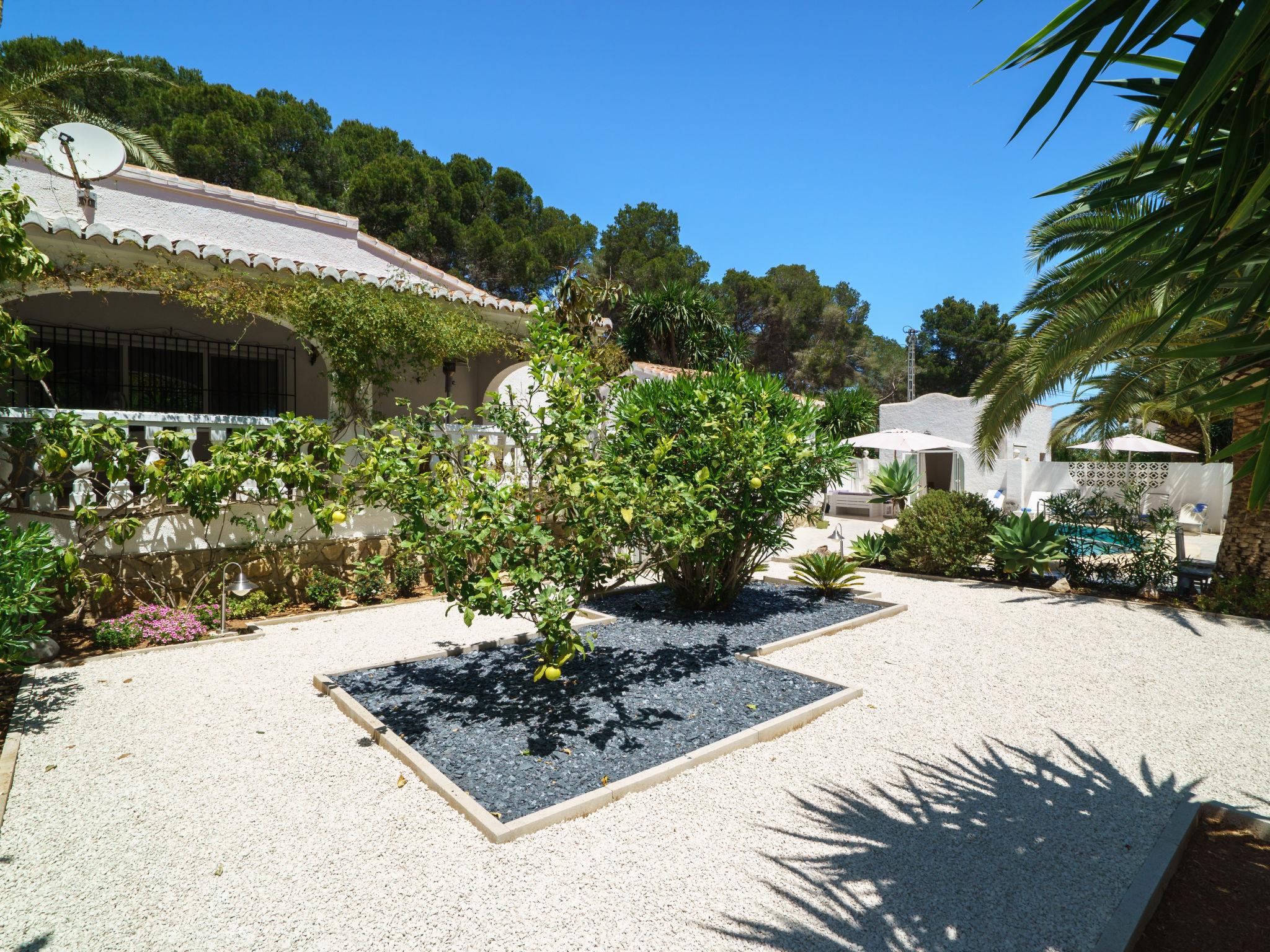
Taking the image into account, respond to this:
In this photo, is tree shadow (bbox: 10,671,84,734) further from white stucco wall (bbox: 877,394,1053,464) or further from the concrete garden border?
white stucco wall (bbox: 877,394,1053,464)

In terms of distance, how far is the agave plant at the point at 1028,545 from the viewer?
9.73 metres

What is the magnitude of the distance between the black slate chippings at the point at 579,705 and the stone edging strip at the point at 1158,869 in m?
2.18

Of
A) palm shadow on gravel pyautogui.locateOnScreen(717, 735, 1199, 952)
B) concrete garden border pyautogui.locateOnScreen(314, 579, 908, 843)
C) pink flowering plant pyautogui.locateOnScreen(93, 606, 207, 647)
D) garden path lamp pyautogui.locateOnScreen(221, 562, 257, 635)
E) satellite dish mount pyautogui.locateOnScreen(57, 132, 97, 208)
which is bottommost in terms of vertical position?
palm shadow on gravel pyautogui.locateOnScreen(717, 735, 1199, 952)

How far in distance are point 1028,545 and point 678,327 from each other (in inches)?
696

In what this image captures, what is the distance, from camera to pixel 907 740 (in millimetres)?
4535

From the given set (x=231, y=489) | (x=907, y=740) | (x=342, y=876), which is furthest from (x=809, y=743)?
(x=231, y=489)

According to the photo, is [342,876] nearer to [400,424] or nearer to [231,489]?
[400,424]

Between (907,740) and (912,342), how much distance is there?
136ft

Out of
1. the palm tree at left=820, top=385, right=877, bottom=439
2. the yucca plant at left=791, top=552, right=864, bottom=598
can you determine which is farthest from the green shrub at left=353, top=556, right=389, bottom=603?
the palm tree at left=820, top=385, right=877, bottom=439

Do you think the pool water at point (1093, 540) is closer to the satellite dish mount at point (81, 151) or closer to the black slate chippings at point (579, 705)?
the black slate chippings at point (579, 705)

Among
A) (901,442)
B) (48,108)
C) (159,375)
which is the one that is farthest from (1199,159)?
(901,442)

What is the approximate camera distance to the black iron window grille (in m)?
9.38

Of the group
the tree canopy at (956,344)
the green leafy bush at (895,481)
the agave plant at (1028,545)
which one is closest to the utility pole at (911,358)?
the tree canopy at (956,344)

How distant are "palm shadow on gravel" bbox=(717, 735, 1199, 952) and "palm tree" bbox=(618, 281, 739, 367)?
71.4 ft
